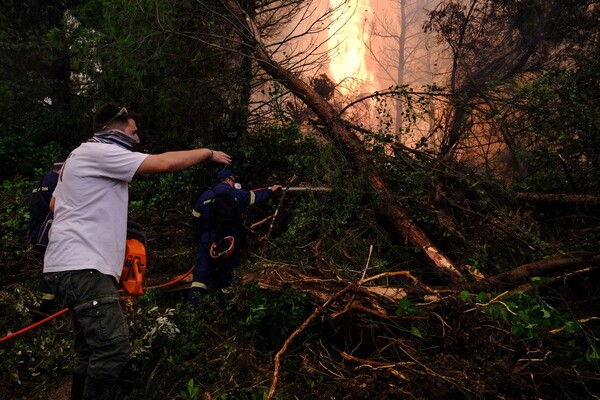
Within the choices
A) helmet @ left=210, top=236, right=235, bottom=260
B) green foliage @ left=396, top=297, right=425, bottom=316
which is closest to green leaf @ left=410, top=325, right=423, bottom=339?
green foliage @ left=396, top=297, right=425, bottom=316

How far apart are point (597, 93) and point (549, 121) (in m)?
0.96

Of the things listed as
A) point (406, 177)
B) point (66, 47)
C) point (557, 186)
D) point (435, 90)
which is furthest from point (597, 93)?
point (66, 47)

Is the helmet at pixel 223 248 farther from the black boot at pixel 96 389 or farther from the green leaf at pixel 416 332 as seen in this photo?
the green leaf at pixel 416 332

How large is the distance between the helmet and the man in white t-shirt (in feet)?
7.17

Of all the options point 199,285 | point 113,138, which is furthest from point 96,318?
point 199,285

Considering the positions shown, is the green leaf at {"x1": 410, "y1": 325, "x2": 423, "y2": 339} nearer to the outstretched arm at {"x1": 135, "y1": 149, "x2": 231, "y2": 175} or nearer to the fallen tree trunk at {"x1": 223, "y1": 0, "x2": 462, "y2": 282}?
the fallen tree trunk at {"x1": 223, "y1": 0, "x2": 462, "y2": 282}

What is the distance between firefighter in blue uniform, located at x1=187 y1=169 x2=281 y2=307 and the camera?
4.80 metres

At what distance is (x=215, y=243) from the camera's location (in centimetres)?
482

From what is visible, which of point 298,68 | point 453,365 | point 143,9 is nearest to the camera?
point 453,365

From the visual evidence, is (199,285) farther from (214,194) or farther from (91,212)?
(91,212)

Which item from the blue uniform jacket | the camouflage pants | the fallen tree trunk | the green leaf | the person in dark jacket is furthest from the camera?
the blue uniform jacket

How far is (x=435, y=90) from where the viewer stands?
594cm

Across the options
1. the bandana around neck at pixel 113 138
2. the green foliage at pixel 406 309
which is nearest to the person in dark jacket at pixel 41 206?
the bandana around neck at pixel 113 138

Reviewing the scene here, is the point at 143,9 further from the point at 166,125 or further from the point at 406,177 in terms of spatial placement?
the point at 406,177
